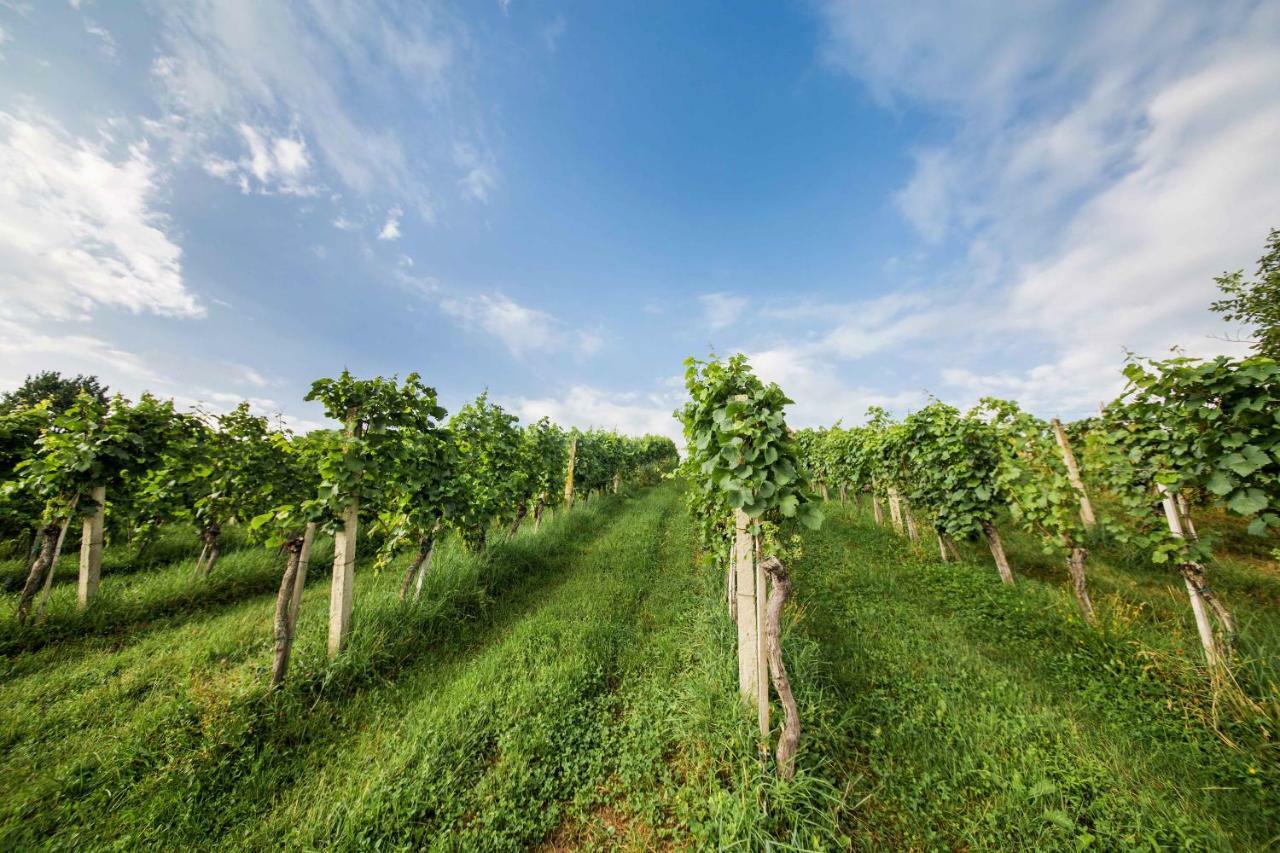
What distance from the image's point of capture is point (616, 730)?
3602mm

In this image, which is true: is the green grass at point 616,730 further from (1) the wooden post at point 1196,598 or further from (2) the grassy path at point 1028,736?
(1) the wooden post at point 1196,598

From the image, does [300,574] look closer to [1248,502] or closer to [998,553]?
[1248,502]

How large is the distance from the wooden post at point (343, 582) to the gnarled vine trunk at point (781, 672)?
444 centimetres

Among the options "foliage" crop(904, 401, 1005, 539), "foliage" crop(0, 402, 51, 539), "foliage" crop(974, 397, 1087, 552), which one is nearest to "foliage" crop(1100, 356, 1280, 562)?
"foliage" crop(974, 397, 1087, 552)

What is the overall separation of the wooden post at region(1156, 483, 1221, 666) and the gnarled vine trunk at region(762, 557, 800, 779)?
4.42 meters

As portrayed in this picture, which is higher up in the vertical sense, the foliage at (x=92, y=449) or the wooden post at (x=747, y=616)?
the foliage at (x=92, y=449)

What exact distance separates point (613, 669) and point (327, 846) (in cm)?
262

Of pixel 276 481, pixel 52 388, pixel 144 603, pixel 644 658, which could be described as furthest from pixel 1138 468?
pixel 52 388

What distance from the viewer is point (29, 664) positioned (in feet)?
14.3

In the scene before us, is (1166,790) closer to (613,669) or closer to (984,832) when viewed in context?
(984,832)

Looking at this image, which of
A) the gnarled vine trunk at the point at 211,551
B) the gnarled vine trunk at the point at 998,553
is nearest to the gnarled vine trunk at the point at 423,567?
the gnarled vine trunk at the point at 211,551

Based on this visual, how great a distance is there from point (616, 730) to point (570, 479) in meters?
9.76

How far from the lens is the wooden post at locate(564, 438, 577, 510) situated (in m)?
13.0

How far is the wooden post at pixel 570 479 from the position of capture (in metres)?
13.0
